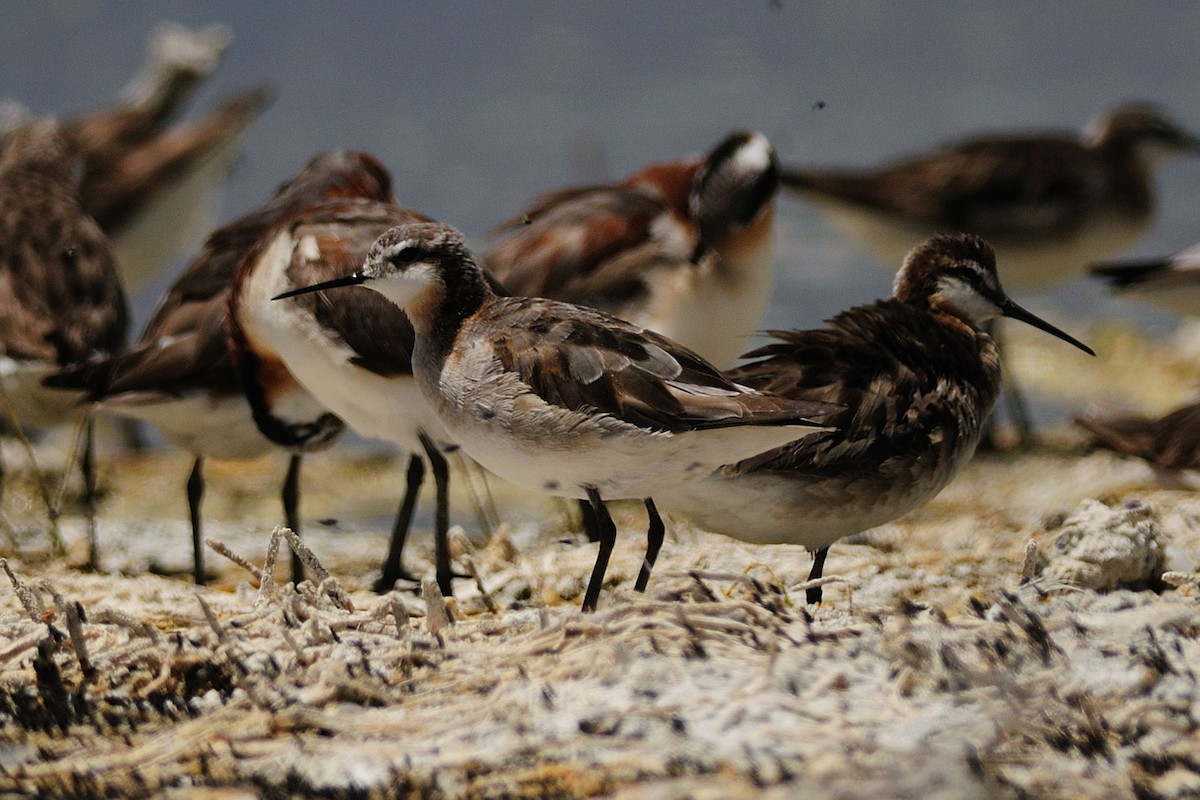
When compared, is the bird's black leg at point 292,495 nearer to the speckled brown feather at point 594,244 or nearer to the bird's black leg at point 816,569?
the speckled brown feather at point 594,244

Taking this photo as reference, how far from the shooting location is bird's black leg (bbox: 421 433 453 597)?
6.52 m

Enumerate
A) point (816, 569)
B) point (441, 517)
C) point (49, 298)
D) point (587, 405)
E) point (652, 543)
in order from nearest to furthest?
point (587, 405) < point (652, 543) < point (816, 569) < point (441, 517) < point (49, 298)

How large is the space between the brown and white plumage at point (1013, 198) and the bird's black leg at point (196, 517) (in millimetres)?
6437

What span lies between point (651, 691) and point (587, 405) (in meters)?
1.03

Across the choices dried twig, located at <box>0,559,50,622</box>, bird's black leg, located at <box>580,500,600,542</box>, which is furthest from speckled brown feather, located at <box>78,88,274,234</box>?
dried twig, located at <box>0,559,50,622</box>

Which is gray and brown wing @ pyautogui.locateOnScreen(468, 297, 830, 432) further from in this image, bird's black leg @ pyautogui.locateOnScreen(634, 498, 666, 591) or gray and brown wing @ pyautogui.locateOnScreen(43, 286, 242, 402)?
gray and brown wing @ pyautogui.locateOnScreen(43, 286, 242, 402)

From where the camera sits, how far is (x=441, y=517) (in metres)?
6.67

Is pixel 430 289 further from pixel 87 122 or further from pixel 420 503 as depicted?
pixel 87 122

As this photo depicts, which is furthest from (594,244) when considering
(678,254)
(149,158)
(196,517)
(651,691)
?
(149,158)

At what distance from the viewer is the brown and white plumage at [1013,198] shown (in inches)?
487

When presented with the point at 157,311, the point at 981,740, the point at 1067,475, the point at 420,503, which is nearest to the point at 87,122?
the point at 420,503

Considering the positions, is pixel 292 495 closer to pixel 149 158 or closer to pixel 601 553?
pixel 601 553

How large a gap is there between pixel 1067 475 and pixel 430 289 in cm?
625

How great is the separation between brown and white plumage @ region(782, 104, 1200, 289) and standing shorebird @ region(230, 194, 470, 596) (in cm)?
673
